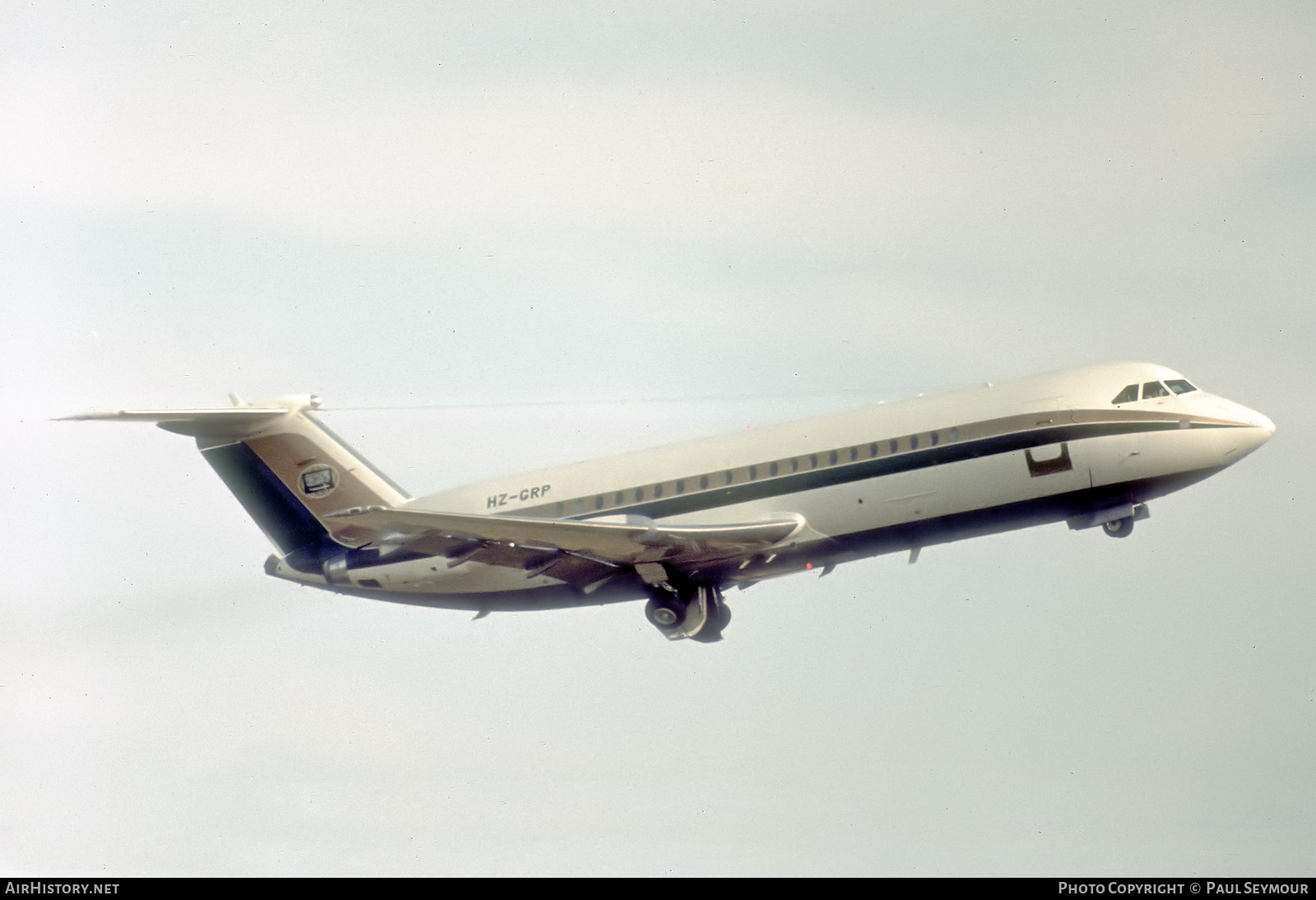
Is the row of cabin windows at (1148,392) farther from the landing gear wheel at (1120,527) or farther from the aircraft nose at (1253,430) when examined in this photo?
the landing gear wheel at (1120,527)

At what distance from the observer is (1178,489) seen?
4197 cm

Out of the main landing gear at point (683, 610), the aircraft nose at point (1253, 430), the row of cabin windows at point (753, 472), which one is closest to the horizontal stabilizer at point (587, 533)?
the row of cabin windows at point (753, 472)

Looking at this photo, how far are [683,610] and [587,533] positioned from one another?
5.42m

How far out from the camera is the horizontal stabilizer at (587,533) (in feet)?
136

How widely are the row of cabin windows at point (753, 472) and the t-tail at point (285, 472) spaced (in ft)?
28.3

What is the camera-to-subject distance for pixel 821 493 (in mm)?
42531

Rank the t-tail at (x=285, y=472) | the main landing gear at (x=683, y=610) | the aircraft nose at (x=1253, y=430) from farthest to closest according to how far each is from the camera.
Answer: the t-tail at (x=285, y=472), the main landing gear at (x=683, y=610), the aircraft nose at (x=1253, y=430)

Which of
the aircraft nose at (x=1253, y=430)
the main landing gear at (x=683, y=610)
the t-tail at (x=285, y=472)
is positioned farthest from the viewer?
the t-tail at (x=285, y=472)

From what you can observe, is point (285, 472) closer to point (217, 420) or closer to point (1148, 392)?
point (217, 420)

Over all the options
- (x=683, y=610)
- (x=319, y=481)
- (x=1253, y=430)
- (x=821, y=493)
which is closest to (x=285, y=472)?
(x=319, y=481)
